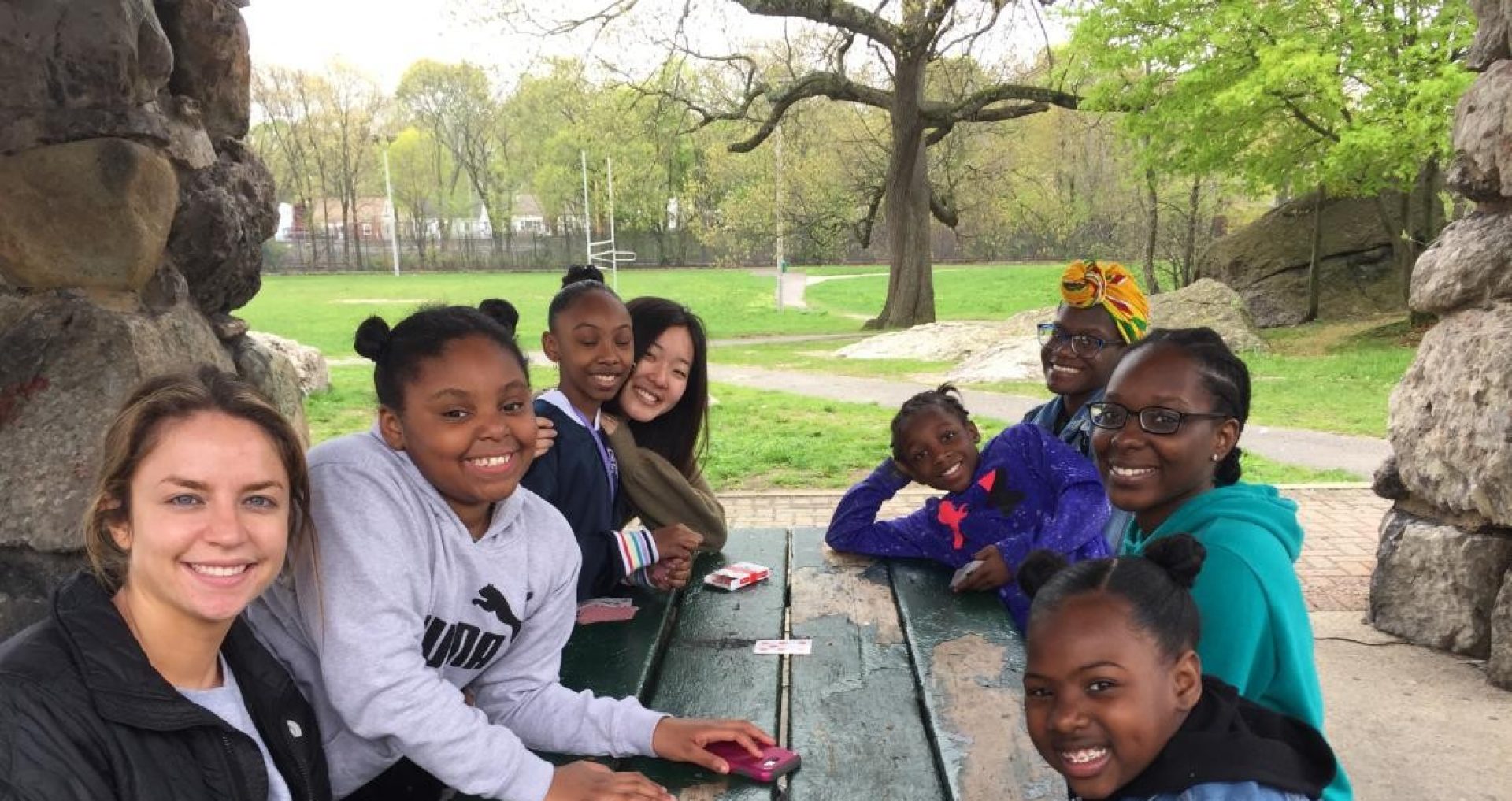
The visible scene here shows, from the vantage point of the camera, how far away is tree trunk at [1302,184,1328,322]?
52.5 ft

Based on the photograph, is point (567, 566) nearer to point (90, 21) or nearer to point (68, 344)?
point (68, 344)

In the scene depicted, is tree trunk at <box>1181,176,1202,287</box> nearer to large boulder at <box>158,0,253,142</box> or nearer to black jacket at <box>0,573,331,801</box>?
large boulder at <box>158,0,253,142</box>

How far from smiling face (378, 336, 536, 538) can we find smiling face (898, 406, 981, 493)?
1.32m

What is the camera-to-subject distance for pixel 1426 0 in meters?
13.1

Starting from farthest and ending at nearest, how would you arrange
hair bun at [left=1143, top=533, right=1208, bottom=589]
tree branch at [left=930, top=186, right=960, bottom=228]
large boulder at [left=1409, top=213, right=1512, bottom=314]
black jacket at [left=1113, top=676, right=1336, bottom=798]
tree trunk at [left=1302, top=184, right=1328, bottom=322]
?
tree branch at [left=930, top=186, right=960, bottom=228], tree trunk at [left=1302, top=184, right=1328, bottom=322], large boulder at [left=1409, top=213, right=1512, bottom=314], hair bun at [left=1143, top=533, right=1208, bottom=589], black jacket at [left=1113, top=676, right=1336, bottom=798]

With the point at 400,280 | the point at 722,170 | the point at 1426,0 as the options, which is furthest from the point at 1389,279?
the point at 400,280

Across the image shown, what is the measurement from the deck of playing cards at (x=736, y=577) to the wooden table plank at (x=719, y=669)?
0.07 ft

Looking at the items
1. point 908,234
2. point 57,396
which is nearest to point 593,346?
point 57,396

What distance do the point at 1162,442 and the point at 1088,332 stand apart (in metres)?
1.14

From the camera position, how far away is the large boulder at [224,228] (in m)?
2.65

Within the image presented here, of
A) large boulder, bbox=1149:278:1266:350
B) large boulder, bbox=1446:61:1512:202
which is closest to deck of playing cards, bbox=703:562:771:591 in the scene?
large boulder, bbox=1446:61:1512:202

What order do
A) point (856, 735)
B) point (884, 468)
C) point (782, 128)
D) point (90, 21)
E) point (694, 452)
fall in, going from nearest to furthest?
point (856, 735)
point (90, 21)
point (884, 468)
point (694, 452)
point (782, 128)

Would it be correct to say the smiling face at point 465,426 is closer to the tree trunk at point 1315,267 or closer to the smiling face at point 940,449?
the smiling face at point 940,449

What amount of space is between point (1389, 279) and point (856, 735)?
1701cm
